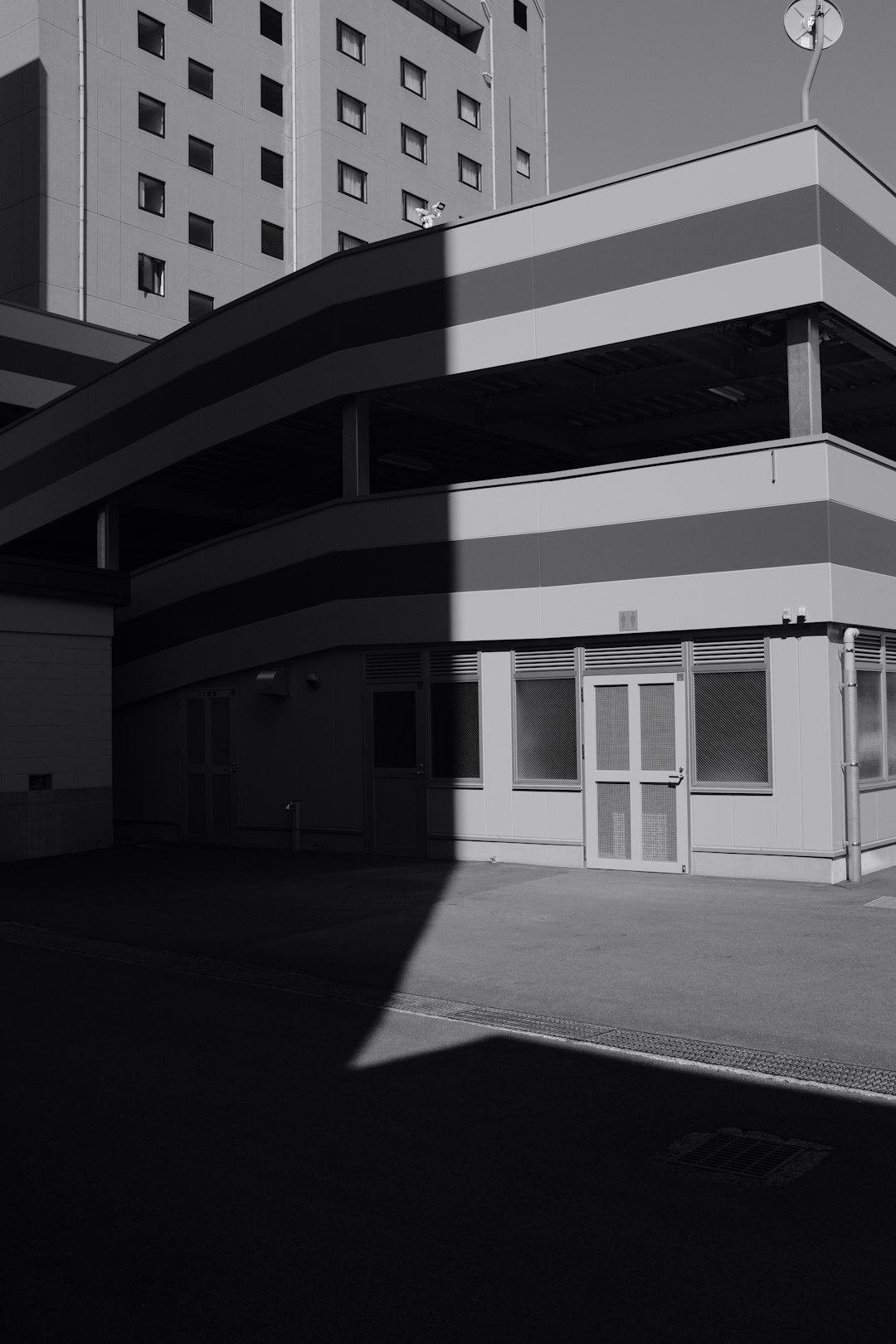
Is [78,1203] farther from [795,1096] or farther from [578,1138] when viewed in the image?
[795,1096]

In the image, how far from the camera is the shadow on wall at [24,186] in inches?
1230

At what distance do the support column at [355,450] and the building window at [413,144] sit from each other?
27.5 meters

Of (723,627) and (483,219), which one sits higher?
(483,219)

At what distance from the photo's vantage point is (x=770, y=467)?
14102mm

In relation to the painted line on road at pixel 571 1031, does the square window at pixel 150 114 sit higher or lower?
higher

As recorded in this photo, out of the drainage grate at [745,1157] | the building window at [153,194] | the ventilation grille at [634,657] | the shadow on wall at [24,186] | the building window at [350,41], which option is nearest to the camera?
the drainage grate at [745,1157]

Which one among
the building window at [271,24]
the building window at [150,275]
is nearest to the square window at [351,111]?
the building window at [271,24]

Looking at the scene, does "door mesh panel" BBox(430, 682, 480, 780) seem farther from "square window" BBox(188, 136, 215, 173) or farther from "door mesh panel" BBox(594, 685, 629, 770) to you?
"square window" BBox(188, 136, 215, 173)

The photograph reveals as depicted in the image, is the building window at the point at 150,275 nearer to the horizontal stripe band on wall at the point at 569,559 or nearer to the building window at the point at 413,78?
the building window at the point at 413,78

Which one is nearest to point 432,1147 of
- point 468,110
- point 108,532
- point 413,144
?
point 108,532

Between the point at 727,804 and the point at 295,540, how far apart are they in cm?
716

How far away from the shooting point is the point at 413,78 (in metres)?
42.4

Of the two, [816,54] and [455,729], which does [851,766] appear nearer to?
[455,729]

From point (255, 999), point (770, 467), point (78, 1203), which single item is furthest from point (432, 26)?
point (78, 1203)
